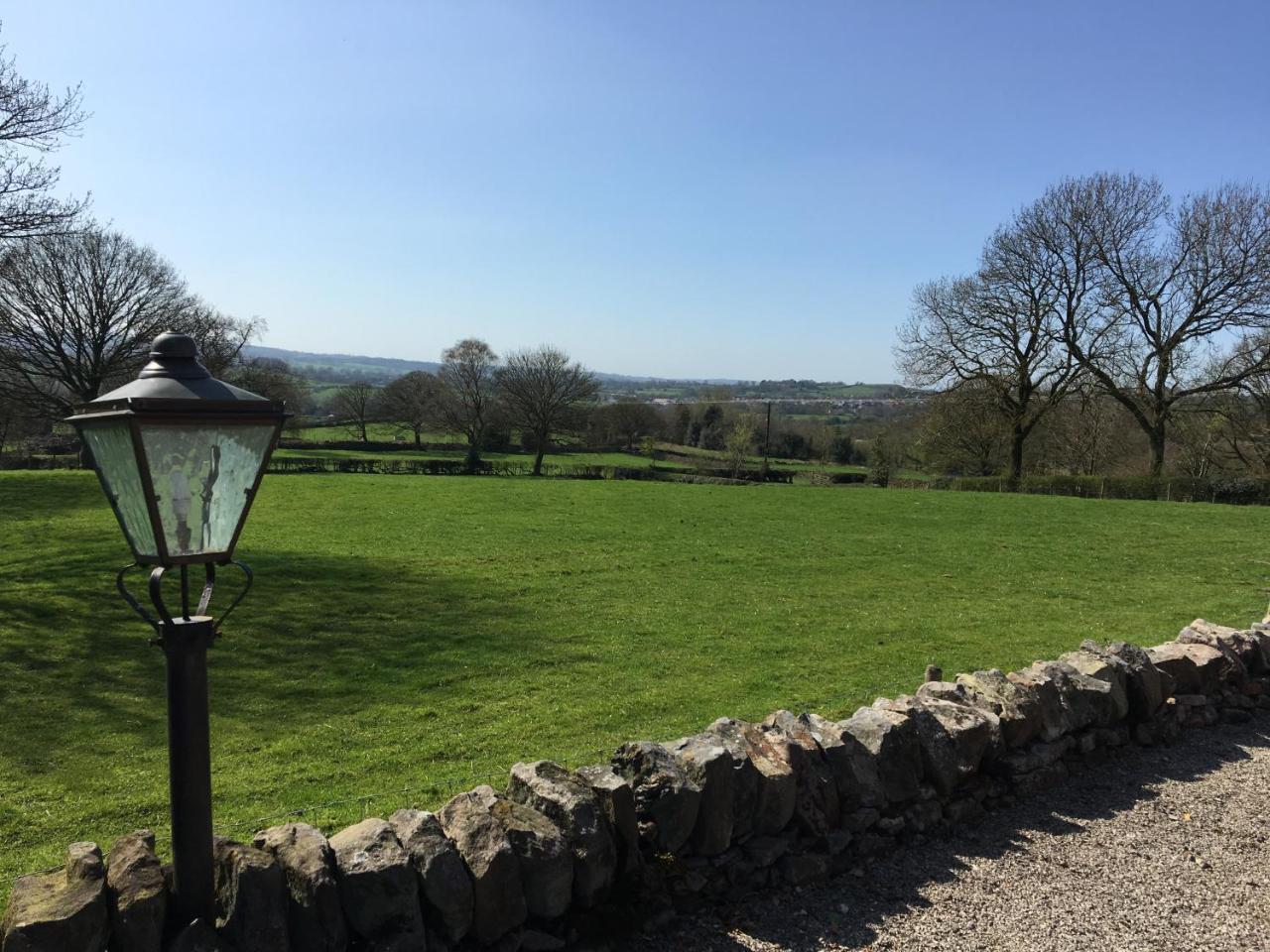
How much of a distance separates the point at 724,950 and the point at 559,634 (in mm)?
6671

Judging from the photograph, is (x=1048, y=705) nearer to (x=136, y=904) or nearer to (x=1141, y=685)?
(x=1141, y=685)

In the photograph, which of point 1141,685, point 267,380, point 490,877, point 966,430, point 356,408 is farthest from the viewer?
point 356,408

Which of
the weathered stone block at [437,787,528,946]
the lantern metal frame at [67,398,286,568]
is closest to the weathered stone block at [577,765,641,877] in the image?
the weathered stone block at [437,787,528,946]

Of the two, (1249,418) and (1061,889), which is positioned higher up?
(1249,418)

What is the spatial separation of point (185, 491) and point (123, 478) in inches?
9.0

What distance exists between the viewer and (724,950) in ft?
12.4

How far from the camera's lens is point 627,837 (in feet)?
12.9

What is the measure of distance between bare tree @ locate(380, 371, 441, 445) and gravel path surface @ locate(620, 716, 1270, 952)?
5421cm

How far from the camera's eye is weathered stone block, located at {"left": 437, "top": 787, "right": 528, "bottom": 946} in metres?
3.45

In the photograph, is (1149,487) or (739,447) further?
(739,447)

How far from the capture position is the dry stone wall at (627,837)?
3053 mm

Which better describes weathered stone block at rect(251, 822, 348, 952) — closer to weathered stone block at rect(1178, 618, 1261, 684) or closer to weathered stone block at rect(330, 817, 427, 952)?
weathered stone block at rect(330, 817, 427, 952)

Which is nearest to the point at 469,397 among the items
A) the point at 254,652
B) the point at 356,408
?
the point at 356,408

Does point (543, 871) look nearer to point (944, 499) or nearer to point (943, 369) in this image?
point (944, 499)
